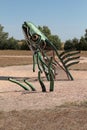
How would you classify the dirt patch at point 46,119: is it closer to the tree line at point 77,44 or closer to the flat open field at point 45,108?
the flat open field at point 45,108

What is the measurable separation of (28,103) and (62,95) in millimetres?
1897

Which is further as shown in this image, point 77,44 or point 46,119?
point 77,44

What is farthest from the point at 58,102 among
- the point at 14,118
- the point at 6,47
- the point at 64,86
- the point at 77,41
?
the point at 6,47

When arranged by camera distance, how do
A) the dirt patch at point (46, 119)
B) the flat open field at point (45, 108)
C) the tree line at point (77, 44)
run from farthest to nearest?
the tree line at point (77, 44), the flat open field at point (45, 108), the dirt patch at point (46, 119)

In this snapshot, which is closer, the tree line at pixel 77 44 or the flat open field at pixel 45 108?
the flat open field at pixel 45 108

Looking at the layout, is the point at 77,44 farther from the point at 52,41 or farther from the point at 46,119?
the point at 46,119

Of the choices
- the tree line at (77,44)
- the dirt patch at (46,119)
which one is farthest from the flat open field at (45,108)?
the tree line at (77,44)

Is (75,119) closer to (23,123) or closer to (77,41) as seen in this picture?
(23,123)

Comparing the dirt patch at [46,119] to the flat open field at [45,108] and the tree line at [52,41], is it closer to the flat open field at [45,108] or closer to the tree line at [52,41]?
the flat open field at [45,108]

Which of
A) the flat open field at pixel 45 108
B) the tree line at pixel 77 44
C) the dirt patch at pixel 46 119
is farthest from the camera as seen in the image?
the tree line at pixel 77 44

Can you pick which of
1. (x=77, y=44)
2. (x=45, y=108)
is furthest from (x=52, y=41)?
(x=45, y=108)

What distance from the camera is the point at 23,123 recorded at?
9023 mm

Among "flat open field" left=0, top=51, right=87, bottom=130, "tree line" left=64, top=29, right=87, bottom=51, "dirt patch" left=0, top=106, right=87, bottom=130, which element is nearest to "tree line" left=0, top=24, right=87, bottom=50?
"tree line" left=64, top=29, right=87, bottom=51

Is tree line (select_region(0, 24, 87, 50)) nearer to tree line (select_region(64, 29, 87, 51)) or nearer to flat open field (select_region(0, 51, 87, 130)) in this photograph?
tree line (select_region(64, 29, 87, 51))
